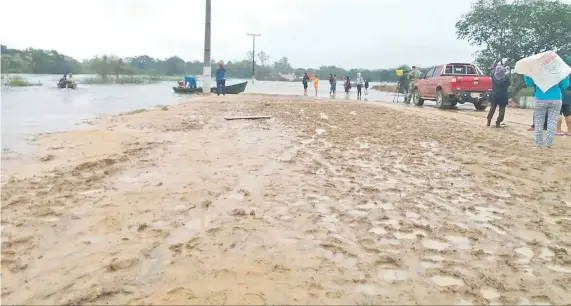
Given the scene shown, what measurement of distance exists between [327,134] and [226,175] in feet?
12.7

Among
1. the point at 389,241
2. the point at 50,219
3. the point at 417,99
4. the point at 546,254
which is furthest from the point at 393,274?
the point at 417,99

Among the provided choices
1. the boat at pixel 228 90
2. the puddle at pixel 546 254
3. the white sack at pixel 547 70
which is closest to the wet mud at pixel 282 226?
the puddle at pixel 546 254

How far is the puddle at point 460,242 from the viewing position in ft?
10.1

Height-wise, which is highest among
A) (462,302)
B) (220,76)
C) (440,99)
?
(220,76)

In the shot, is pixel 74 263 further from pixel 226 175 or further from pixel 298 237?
pixel 226 175

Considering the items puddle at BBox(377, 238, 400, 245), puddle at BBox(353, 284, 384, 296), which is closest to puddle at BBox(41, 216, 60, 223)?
puddle at BBox(353, 284, 384, 296)

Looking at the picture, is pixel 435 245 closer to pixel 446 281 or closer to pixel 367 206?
pixel 446 281

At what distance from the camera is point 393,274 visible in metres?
2.58

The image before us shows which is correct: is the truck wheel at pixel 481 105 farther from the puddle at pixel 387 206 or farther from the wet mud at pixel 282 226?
the puddle at pixel 387 206

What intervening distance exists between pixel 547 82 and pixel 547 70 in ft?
0.76

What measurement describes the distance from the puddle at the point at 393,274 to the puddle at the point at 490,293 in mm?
444

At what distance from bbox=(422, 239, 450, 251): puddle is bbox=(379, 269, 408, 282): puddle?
53 cm

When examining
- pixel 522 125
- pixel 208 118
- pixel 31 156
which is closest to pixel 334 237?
pixel 31 156

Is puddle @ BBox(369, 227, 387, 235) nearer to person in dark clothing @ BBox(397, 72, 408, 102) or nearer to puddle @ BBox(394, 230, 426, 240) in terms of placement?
puddle @ BBox(394, 230, 426, 240)
